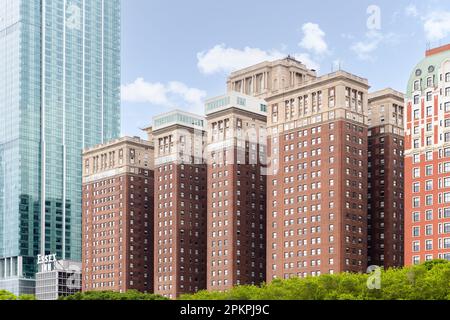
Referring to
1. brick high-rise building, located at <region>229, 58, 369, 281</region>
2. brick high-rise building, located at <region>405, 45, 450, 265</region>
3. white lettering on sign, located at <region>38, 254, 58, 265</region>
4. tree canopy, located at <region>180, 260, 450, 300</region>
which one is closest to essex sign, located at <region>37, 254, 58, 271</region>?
white lettering on sign, located at <region>38, 254, 58, 265</region>

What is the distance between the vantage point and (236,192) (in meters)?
138

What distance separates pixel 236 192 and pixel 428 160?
38491 millimetres

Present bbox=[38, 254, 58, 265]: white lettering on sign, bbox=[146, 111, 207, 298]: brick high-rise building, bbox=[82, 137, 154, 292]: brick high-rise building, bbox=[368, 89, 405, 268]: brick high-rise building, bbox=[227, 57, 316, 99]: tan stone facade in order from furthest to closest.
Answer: bbox=[38, 254, 58, 265]: white lettering on sign
bbox=[82, 137, 154, 292]: brick high-rise building
bbox=[146, 111, 207, 298]: brick high-rise building
bbox=[227, 57, 316, 99]: tan stone facade
bbox=[368, 89, 405, 268]: brick high-rise building

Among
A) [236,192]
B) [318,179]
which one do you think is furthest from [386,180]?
[236,192]

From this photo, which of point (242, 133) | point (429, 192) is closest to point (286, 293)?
point (429, 192)

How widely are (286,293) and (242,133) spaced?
2883 inches

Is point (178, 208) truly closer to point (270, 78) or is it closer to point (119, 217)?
point (119, 217)

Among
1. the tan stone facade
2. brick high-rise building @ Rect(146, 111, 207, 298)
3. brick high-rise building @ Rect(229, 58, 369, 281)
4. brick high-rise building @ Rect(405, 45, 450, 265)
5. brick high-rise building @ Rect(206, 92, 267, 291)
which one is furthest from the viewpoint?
brick high-rise building @ Rect(146, 111, 207, 298)

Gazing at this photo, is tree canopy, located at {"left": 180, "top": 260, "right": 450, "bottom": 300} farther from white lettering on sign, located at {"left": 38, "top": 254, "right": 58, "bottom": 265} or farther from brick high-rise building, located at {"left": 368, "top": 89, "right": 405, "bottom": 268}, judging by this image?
white lettering on sign, located at {"left": 38, "top": 254, "right": 58, "bottom": 265}

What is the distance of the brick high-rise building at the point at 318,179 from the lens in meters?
121

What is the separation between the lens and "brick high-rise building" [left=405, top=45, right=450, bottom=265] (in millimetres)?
104812

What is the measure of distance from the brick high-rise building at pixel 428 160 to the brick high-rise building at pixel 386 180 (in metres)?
18.6

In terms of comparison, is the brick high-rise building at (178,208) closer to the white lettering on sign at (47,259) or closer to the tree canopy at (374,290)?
the white lettering on sign at (47,259)

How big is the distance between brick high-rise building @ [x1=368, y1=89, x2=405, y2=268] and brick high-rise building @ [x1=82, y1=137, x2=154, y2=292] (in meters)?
51.1
